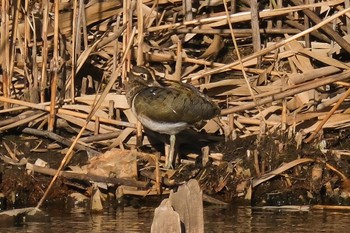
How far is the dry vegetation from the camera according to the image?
29.1 feet

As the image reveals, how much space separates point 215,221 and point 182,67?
2349mm

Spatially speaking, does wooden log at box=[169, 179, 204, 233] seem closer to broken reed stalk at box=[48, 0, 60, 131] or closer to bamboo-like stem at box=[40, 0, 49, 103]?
broken reed stalk at box=[48, 0, 60, 131]

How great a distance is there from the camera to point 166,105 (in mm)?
8336

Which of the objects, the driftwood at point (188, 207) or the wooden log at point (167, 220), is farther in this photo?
the driftwood at point (188, 207)

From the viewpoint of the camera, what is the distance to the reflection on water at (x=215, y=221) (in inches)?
297

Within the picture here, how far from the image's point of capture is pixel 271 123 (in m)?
9.11

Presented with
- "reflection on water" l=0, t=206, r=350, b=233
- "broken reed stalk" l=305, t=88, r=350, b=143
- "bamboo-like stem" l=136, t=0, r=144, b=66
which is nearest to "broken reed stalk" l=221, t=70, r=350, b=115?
"broken reed stalk" l=305, t=88, r=350, b=143

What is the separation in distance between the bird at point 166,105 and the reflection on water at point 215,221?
2.27ft

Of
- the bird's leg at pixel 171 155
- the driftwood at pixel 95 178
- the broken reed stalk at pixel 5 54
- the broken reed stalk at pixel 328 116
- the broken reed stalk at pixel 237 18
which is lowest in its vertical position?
the driftwood at pixel 95 178

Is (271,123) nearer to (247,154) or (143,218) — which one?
(247,154)

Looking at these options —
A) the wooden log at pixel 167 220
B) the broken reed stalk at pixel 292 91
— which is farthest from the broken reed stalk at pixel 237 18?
the wooden log at pixel 167 220

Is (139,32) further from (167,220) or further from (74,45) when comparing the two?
(167,220)

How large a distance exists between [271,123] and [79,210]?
190 cm

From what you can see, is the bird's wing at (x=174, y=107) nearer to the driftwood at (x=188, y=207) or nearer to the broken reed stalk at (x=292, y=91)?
the broken reed stalk at (x=292, y=91)
